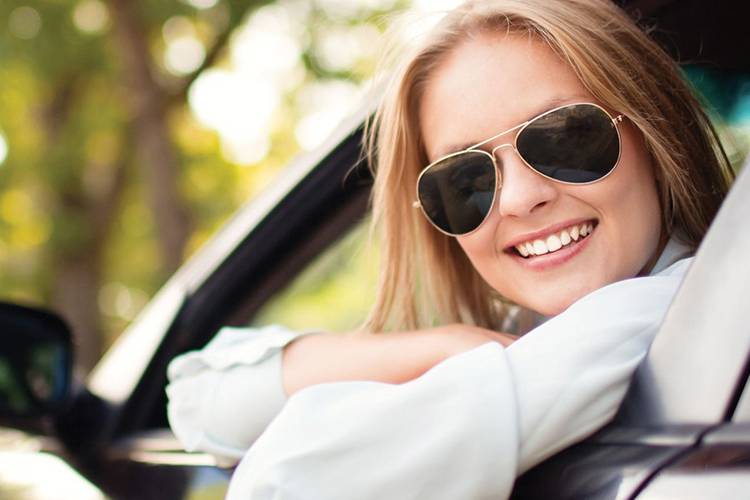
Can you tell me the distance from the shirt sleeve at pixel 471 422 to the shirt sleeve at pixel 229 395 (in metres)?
0.55

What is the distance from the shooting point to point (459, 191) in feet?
5.59

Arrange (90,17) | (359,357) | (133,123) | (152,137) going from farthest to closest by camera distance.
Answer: (90,17)
(133,123)
(152,137)
(359,357)

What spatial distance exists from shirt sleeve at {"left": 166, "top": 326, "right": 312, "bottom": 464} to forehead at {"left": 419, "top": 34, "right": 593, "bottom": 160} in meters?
0.53

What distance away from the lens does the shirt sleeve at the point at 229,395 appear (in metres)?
1.82

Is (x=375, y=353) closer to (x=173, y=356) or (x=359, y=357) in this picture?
(x=359, y=357)

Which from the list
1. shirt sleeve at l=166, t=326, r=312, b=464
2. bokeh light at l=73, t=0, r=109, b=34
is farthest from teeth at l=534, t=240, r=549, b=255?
bokeh light at l=73, t=0, r=109, b=34

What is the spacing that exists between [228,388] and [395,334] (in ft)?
1.18

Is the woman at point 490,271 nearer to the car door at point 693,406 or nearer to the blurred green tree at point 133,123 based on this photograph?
the car door at point 693,406

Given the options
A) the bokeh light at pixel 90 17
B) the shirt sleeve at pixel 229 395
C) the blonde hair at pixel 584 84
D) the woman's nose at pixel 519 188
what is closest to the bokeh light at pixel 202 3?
the bokeh light at pixel 90 17

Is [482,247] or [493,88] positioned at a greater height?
[493,88]

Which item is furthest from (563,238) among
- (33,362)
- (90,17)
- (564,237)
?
(90,17)

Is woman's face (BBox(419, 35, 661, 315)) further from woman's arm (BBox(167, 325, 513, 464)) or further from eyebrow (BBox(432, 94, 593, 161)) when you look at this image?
woman's arm (BBox(167, 325, 513, 464))

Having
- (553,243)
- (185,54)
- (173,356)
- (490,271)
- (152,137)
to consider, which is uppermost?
(553,243)

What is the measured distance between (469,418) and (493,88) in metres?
0.71
